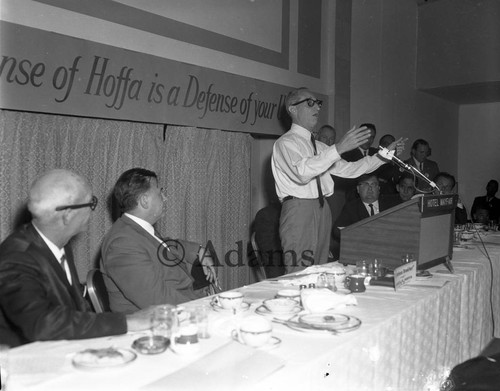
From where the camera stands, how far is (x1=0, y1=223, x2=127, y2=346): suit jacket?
1.62m

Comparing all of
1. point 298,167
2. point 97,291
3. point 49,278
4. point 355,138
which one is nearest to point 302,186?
point 298,167

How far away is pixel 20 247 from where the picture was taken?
1.75 metres

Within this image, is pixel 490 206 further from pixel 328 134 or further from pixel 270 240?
pixel 270 240

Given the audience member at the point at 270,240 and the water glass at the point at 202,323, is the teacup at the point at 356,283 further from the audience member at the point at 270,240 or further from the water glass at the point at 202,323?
the audience member at the point at 270,240

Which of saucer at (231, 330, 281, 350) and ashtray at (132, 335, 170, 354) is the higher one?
ashtray at (132, 335, 170, 354)

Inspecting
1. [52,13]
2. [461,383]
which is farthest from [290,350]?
[52,13]

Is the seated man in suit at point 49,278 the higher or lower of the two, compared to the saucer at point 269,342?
higher

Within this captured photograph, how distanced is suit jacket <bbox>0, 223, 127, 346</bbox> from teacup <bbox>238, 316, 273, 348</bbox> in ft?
1.25

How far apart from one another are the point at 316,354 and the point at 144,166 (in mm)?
2859

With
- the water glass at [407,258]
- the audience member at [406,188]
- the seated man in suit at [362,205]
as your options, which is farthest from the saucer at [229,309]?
the audience member at [406,188]

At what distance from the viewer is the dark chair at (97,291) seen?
224 cm

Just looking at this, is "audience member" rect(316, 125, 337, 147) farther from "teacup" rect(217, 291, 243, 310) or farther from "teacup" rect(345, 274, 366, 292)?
"teacup" rect(217, 291, 243, 310)

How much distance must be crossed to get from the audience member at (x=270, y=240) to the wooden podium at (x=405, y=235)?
1.26 m

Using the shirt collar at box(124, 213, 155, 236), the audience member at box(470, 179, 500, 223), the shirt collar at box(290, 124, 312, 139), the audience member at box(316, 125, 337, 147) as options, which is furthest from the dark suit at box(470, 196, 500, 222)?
the shirt collar at box(124, 213, 155, 236)
